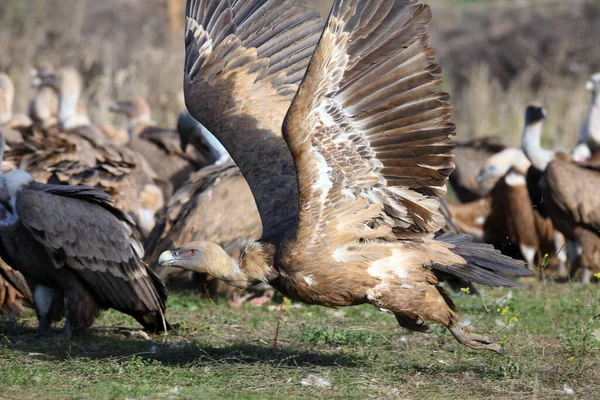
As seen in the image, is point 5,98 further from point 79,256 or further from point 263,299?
point 79,256

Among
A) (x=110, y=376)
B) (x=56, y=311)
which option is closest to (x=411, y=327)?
(x=110, y=376)

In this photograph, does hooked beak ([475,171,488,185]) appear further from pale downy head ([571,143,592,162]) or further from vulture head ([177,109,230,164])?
vulture head ([177,109,230,164])

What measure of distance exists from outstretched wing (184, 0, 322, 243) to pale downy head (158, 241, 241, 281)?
0.98 metres

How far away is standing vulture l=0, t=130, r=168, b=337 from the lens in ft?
20.5

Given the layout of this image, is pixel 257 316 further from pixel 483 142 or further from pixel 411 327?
pixel 483 142

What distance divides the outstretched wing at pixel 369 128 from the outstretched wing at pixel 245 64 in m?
1.15

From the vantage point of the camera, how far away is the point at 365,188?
513 cm

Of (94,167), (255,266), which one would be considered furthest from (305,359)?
(94,167)

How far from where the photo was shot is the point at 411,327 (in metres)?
5.50

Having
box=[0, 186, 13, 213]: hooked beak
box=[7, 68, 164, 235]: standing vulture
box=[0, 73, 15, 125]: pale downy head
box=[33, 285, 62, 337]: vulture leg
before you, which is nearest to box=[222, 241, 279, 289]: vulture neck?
box=[33, 285, 62, 337]: vulture leg

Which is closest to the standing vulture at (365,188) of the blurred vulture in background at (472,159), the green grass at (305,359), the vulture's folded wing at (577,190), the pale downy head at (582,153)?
the green grass at (305,359)

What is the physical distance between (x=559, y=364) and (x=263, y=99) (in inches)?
107

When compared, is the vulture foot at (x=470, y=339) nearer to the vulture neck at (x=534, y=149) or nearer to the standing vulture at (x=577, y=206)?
the standing vulture at (x=577, y=206)

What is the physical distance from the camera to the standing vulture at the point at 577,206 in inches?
356
